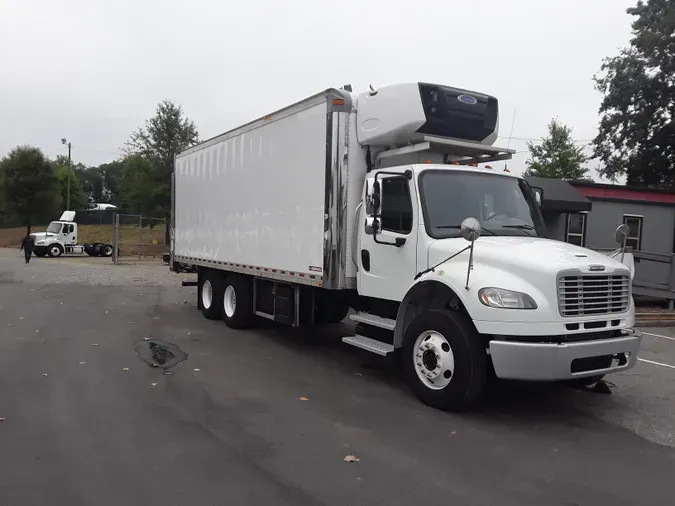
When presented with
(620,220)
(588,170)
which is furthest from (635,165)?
(620,220)

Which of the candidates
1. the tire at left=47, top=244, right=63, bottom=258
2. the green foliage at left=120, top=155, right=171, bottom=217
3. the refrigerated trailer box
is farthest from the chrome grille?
the green foliage at left=120, top=155, right=171, bottom=217

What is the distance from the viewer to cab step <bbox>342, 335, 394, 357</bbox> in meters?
6.55

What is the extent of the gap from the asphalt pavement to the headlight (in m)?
1.17

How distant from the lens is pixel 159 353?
8430mm

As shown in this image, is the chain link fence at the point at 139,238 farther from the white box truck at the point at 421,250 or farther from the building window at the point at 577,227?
the white box truck at the point at 421,250

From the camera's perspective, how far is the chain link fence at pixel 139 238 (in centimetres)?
3341

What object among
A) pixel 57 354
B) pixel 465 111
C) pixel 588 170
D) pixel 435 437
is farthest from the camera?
pixel 588 170

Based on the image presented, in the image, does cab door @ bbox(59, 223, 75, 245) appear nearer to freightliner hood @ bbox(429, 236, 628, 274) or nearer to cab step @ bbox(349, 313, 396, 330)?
cab step @ bbox(349, 313, 396, 330)

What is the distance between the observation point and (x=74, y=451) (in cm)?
462

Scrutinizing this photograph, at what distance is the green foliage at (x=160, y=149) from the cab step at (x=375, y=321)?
124ft

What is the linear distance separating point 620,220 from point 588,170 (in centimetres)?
2651

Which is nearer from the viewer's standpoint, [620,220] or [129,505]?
[129,505]

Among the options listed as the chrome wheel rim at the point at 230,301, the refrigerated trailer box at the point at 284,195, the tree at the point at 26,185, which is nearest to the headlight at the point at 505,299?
the refrigerated trailer box at the point at 284,195

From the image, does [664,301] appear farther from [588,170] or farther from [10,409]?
[588,170]
